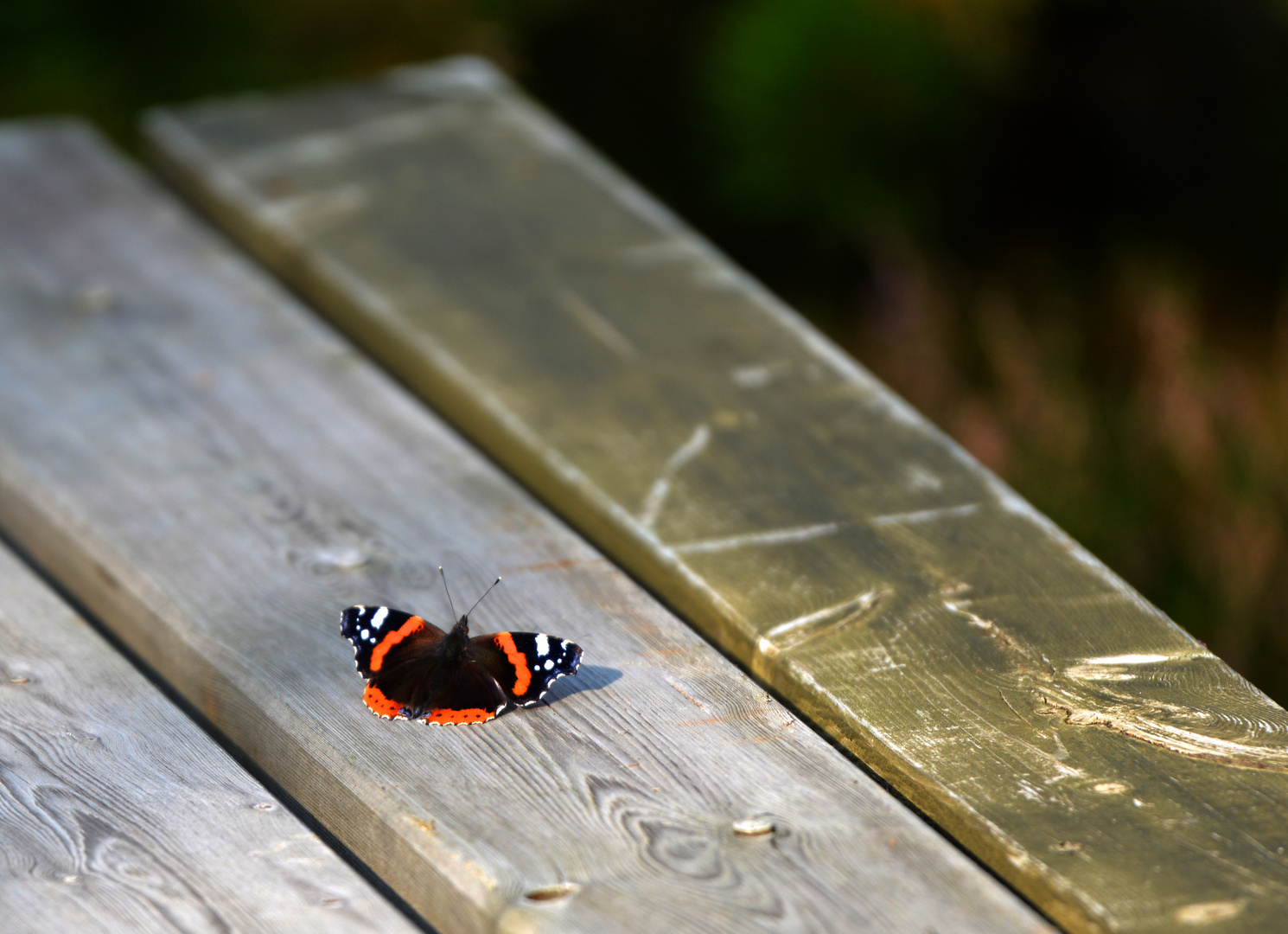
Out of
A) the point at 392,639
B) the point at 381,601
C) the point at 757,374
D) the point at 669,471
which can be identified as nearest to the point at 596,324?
the point at 757,374

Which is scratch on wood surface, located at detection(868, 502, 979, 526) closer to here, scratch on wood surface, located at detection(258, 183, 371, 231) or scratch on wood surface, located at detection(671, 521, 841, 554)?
scratch on wood surface, located at detection(671, 521, 841, 554)

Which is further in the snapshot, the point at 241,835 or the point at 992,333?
the point at 992,333

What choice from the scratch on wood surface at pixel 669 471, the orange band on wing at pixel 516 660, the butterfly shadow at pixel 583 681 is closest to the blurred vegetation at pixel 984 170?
the scratch on wood surface at pixel 669 471

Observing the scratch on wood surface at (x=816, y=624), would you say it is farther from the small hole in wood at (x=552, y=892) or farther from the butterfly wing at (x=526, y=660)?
the small hole in wood at (x=552, y=892)

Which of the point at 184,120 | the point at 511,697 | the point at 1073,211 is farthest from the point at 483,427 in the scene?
the point at 1073,211

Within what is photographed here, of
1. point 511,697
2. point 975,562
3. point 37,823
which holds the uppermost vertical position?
point 975,562

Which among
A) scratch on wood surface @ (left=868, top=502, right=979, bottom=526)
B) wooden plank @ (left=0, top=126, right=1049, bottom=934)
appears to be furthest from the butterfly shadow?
scratch on wood surface @ (left=868, top=502, right=979, bottom=526)

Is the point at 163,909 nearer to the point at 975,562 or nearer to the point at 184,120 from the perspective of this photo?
the point at 975,562
